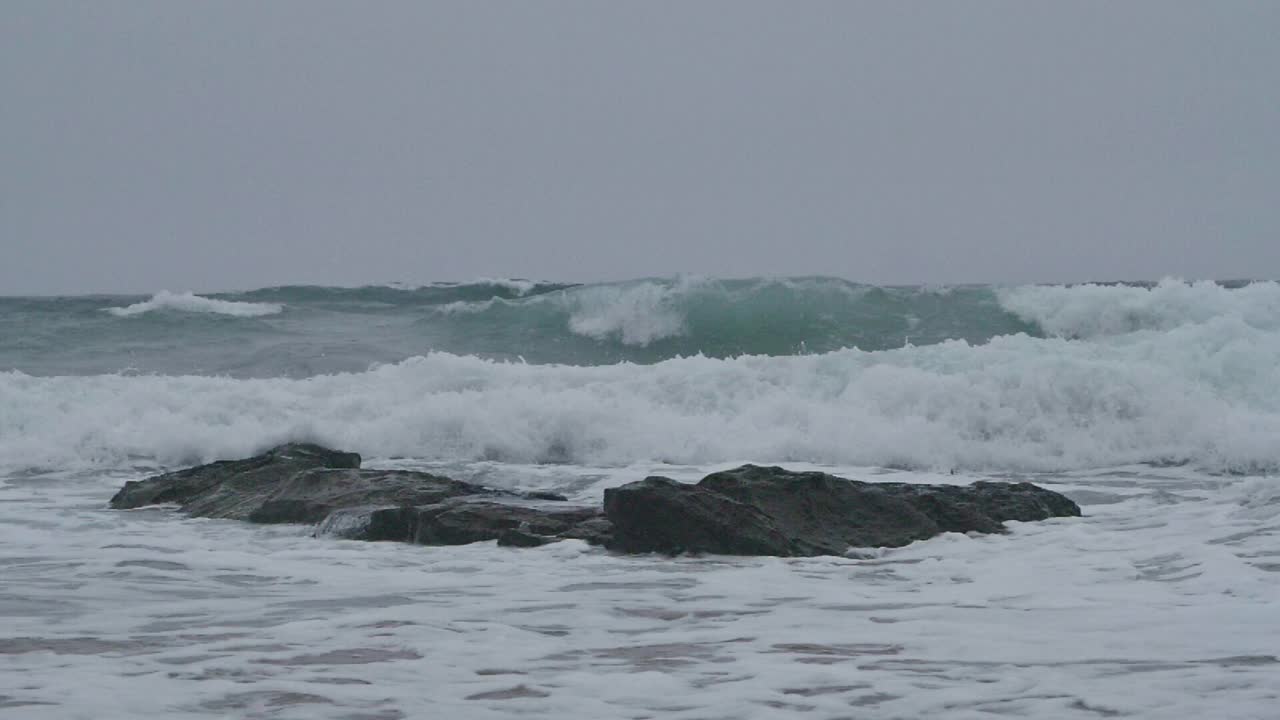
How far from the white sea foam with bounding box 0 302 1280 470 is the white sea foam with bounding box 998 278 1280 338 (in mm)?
2651

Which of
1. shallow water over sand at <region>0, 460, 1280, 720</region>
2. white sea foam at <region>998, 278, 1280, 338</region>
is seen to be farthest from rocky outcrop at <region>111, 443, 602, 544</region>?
white sea foam at <region>998, 278, 1280, 338</region>

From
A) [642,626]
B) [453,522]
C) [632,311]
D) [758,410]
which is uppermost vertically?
[632,311]

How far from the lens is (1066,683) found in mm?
3760

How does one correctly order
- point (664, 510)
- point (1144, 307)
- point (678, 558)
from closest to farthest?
point (678, 558) → point (664, 510) → point (1144, 307)

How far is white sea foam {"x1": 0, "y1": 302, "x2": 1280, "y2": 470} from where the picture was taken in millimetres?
11812

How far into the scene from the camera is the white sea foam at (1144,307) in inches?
675

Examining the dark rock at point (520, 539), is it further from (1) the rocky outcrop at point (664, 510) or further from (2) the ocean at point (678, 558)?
(2) the ocean at point (678, 558)

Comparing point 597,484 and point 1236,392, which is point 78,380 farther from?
point 1236,392

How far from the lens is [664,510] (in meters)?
6.67

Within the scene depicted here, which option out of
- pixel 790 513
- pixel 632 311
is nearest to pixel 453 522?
pixel 790 513

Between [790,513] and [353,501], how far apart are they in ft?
8.49

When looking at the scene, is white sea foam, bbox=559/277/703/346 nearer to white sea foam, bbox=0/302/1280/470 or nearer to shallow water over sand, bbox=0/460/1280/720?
white sea foam, bbox=0/302/1280/470

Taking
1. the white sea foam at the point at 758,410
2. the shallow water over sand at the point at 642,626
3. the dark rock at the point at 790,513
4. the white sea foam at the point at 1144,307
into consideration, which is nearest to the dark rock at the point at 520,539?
the shallow water over sand at the point at 642,626

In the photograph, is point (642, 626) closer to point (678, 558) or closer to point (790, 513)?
point (678, 558)
